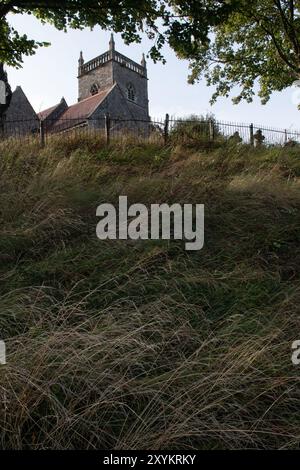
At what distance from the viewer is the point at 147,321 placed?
310 centimetres

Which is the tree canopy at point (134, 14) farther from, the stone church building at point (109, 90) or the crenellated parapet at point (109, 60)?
the crenellated parapet at point (109, 60)

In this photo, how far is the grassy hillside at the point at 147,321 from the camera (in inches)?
82.5

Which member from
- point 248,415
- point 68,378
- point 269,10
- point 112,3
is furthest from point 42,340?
point 269,10

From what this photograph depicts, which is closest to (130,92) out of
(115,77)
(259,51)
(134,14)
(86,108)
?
(115,77)

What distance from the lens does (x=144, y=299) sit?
356 centimetres

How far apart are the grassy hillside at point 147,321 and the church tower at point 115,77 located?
118ft

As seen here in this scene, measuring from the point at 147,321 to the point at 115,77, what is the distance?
4224 centimetres

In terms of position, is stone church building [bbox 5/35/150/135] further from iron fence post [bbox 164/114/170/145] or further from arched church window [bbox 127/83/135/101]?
iron fence post [bbox 164/114/170/145]

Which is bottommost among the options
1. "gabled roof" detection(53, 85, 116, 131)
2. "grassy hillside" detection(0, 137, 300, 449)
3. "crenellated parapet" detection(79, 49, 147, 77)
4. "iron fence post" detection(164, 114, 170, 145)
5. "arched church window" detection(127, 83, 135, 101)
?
"grassy hillside" detection(0, 137, 300, 449)

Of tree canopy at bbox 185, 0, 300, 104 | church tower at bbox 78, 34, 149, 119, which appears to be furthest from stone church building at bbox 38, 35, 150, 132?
tree canopy at bbox 185, 0, 300, 104

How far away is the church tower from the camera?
135 feet

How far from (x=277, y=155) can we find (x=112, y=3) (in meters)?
5.92

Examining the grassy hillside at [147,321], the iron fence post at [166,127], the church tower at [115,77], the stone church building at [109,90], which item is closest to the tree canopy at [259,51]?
the iron fence post at [166,127]

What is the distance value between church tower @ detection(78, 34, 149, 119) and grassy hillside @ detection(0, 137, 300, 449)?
3605cm
